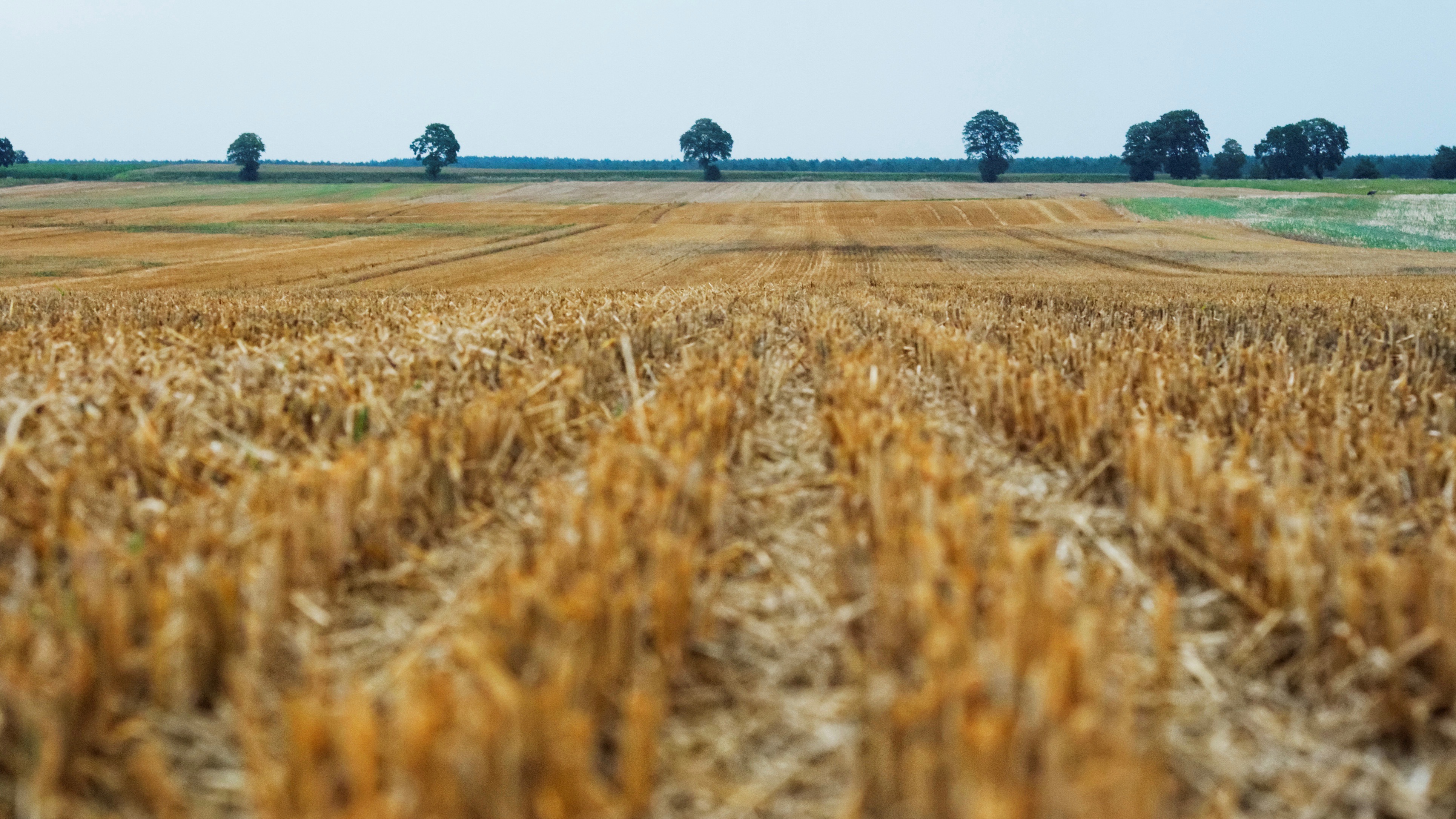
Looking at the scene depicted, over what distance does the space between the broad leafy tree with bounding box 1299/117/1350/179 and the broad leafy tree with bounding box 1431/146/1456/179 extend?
443 inches

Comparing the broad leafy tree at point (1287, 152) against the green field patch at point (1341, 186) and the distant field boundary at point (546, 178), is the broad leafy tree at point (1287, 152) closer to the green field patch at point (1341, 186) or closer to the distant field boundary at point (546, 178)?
the distant field boundary at point (546, 178)

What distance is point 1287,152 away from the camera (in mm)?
141375

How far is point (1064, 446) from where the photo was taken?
4848mm

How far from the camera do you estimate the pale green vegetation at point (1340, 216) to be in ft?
148

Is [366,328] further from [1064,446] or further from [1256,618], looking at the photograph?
[1256,618]

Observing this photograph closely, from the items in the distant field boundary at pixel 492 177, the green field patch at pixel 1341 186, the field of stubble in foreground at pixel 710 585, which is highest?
the distant field boundary at pixel 492 177

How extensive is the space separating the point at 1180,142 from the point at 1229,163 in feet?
68.5

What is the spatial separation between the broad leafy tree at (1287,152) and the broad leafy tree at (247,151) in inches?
5130

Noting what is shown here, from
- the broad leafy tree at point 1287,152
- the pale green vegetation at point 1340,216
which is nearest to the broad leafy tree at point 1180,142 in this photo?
the broad leafy tree at point 1287,152

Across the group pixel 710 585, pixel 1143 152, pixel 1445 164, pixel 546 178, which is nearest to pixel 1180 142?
pixel 1143 152

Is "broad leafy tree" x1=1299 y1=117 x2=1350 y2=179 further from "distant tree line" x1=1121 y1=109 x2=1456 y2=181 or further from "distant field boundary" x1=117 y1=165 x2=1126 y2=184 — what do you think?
"distant field boundary" x1=117 y1=165 x2=1126 y2=184

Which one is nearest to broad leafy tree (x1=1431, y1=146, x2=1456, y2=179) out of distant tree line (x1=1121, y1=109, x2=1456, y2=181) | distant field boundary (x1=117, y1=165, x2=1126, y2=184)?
distant tree line (x1=1121, y1=109, x2=1456, y2=181)

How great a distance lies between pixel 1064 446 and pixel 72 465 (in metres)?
4.11

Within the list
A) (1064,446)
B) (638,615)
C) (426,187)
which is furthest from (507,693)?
(426,187)
